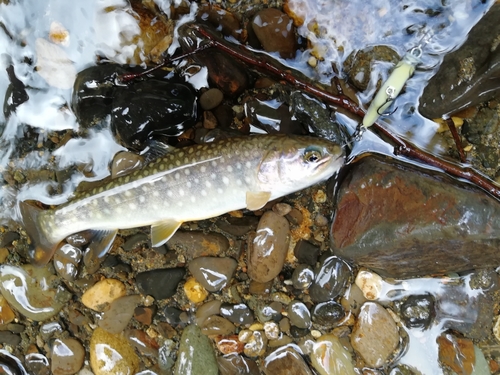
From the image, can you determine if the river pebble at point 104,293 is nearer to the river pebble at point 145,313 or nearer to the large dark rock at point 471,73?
the river pebble at point 145,313

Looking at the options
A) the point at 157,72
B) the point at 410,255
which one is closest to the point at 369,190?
the point at 410,255

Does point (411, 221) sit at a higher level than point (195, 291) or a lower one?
higher

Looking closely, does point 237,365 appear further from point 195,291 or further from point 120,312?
point 120,312

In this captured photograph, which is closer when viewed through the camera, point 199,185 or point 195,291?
point 199,185

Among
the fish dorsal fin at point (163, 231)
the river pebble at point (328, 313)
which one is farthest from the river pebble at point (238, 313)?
the fish dorsal fin at point (163, 231)

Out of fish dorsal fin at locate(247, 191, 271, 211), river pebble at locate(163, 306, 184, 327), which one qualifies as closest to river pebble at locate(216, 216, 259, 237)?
fish dorsal fin at locate(247, 191, 271, 211)

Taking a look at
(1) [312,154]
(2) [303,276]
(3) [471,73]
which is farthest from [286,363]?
(3) [471,73]

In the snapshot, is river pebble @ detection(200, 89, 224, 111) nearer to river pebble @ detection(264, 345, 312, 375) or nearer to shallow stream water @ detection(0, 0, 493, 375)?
shallow stream water @ detection(0, 0, 493, 375)
